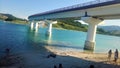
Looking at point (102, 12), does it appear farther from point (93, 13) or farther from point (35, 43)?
point (35, 43)

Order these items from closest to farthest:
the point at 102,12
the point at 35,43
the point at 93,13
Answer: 1. the point at 102,12
2. the point at 93,13
3. the point at 35,43

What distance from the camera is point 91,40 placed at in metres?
47.8

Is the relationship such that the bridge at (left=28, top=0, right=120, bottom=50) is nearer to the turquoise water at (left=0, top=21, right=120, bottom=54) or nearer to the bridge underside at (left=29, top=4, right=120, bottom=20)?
the bridge underside at (left=29, top=4, right=120, bottom=20)

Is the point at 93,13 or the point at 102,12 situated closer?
the point at 102,12

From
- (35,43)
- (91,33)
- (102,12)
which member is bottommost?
(35,43)

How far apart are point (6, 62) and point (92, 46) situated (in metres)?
26.2

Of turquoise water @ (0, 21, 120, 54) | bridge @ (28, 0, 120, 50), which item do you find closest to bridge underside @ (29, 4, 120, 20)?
bridge @ (28, 0, 120, 50)

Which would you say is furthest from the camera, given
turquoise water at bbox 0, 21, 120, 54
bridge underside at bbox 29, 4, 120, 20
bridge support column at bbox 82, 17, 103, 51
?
bridge support column at bbox 82, 17, 103, 51

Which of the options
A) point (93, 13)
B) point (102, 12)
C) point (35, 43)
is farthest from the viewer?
point (35, 43)

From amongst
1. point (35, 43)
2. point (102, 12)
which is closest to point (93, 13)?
point (102, 12)

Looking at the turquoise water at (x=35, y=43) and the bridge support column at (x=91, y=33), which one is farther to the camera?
the bridge support column at (x=91, y=33)

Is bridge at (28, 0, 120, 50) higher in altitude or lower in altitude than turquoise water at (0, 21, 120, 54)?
higher

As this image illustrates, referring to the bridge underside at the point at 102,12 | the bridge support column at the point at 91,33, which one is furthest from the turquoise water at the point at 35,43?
the bridge underside at the point at 102,12

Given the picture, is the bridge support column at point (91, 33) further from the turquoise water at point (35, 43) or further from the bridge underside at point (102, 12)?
the turquoise water at point (35, 43)
